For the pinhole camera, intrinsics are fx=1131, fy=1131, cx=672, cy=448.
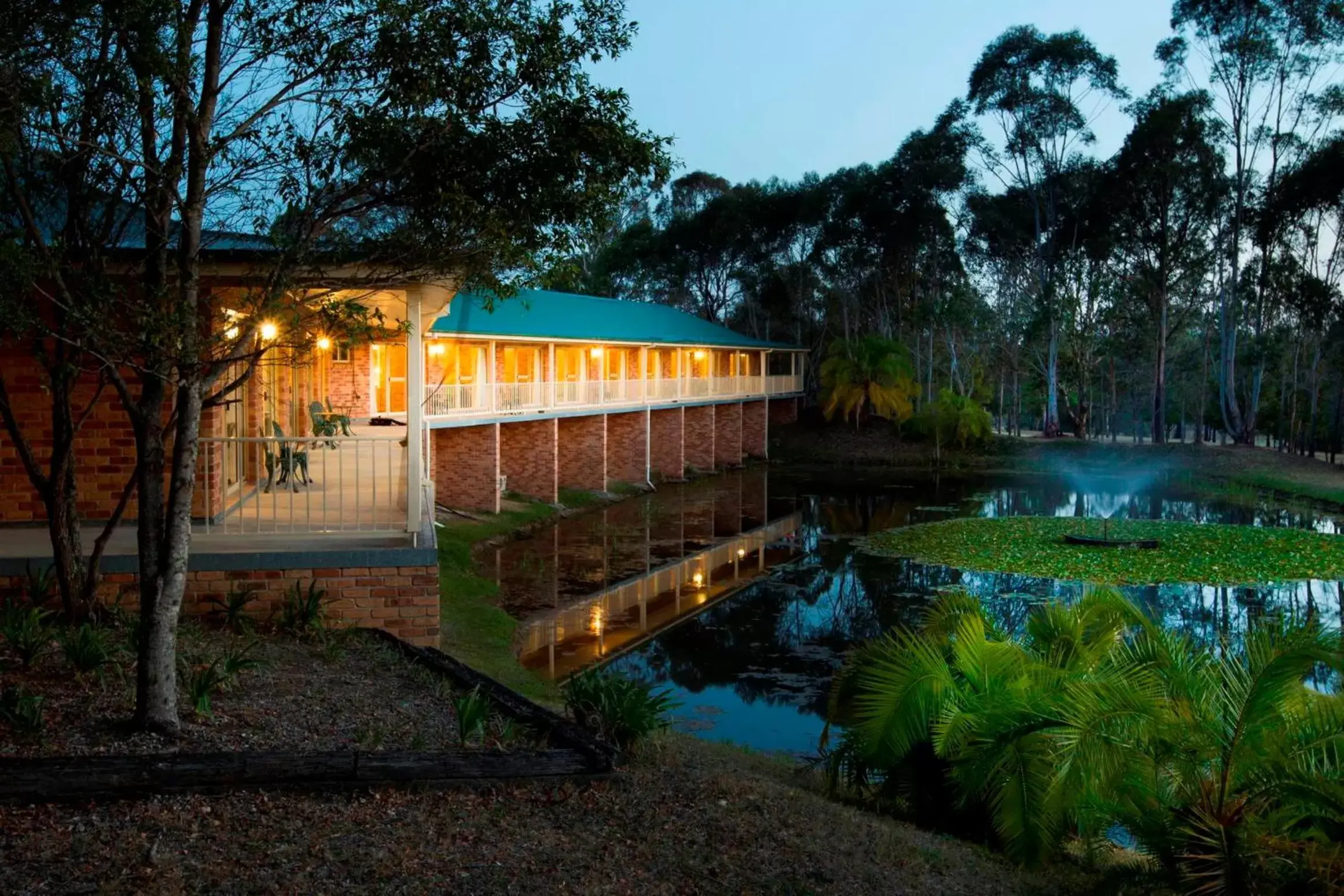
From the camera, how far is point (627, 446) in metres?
34.0

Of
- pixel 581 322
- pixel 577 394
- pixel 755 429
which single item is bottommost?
pixel 755 429

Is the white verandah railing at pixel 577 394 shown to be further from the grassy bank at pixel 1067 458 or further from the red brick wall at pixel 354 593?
the red brick wall at pixel 354 593

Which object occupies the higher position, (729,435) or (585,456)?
(729,435)

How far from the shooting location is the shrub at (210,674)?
22.2 feet

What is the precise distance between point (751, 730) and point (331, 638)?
4.64 meters

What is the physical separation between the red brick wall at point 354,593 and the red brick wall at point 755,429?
115 feet

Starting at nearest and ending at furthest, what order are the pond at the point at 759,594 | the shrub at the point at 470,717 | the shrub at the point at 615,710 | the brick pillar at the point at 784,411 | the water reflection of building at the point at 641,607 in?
the shrub at the point at 470,717, the shrub at the point at 615,710, the pond at the point at 759,594, the water reflection of building at the point at 641,607, the brick pillar at the point at 784,411

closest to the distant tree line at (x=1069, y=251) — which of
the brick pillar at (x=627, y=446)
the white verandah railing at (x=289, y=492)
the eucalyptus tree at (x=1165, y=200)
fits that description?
the eucalyptus tree at (x=1165, y=200)

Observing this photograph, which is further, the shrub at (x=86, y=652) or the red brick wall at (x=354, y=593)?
the red brick wall at (x=354, y=593)

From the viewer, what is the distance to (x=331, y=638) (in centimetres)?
916

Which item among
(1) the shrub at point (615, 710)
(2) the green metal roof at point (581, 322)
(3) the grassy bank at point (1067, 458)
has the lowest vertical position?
(3) the grassy bank at point (1067, 458)

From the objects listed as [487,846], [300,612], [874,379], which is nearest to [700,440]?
[874,379]

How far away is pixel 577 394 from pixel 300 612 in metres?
20.4

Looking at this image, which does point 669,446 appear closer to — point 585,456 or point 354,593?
point 585,456
